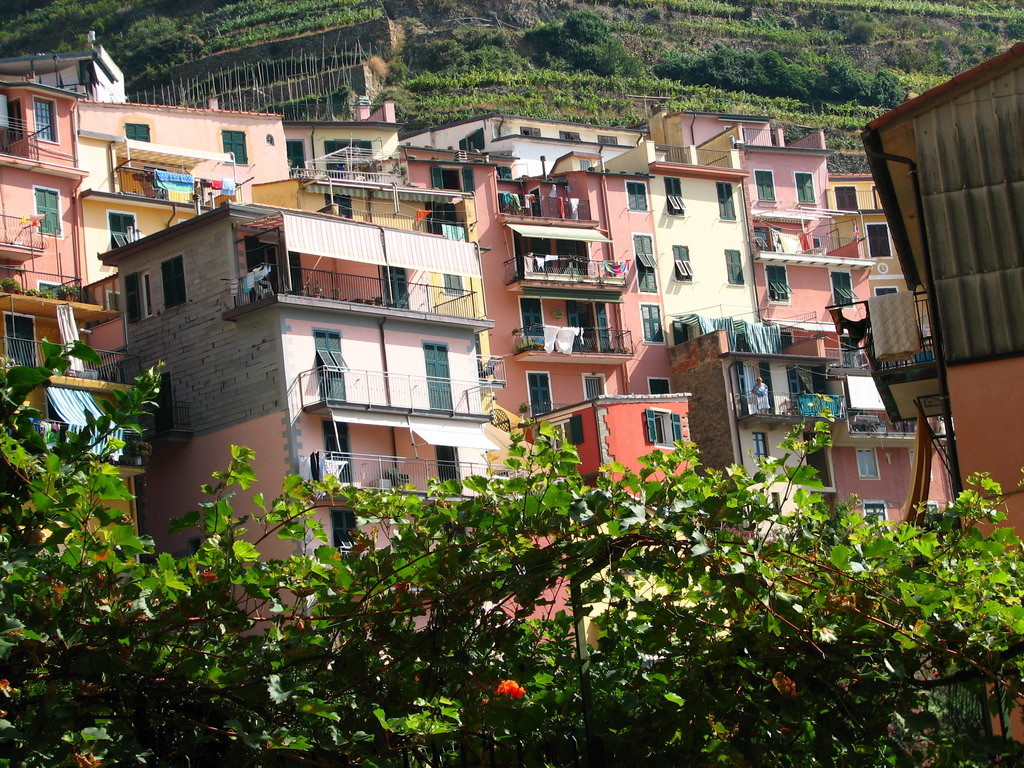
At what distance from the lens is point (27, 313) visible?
3859 centimetres

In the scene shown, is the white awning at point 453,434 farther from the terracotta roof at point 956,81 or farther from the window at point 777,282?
the terracotta roof at point 956,81

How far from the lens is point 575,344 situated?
5419 centimetres

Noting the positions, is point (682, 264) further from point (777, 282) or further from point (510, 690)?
point (510, 690)

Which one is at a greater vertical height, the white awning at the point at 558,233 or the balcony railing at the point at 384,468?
the white awning at the point at 558,233

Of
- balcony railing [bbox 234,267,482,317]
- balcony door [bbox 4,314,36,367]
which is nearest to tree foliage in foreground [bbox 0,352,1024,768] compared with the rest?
balcony door [bbox 4,314,36,367]

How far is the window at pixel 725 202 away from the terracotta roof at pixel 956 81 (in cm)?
4228

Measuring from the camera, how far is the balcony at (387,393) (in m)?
38.3

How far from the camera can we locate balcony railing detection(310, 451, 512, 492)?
123 ft

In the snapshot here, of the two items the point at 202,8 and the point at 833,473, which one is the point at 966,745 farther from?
the point at 202,8

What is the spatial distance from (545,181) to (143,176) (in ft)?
50.3

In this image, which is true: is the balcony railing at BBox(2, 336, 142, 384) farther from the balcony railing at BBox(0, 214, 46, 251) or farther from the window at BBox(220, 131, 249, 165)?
the window at BBox(220, 131, 249, 165)

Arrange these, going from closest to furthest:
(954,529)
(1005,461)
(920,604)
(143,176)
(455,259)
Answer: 1. (920,604)
2. (954,529)
3. (1005,461)
4. (455,259)
5. (143,176)

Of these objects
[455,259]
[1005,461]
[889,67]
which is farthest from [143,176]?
[889,67]

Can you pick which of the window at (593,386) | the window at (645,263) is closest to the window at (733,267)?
the window at (645,263)
